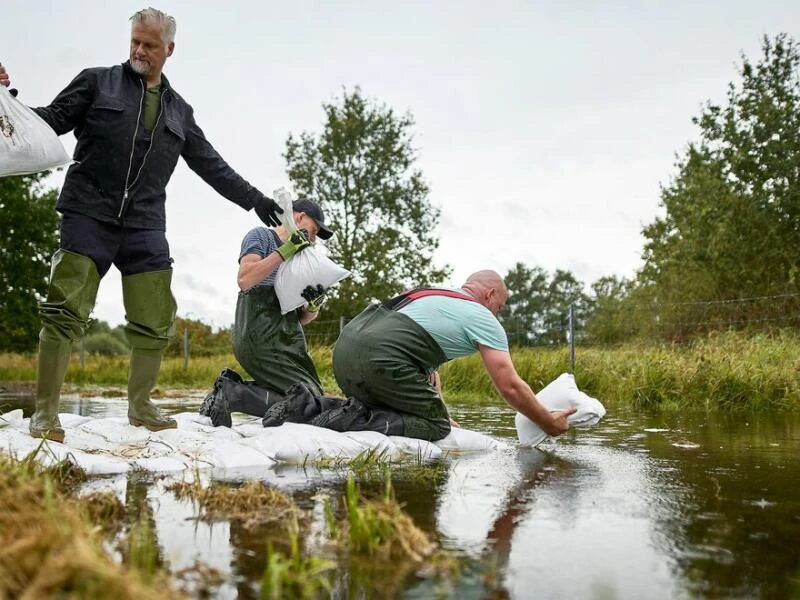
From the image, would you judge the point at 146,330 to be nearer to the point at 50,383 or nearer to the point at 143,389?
the point at 143,389

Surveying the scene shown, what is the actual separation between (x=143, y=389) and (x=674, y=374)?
232 inches

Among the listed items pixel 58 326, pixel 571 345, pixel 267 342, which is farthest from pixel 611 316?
pixel 58 326

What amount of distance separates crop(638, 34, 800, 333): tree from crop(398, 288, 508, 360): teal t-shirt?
18.2 meters

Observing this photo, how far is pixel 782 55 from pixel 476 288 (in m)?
21.0

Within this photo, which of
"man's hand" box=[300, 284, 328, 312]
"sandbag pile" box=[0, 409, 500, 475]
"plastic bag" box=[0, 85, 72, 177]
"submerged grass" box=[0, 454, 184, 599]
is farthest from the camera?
"man's hand" box=[300, 284, 328, 312]

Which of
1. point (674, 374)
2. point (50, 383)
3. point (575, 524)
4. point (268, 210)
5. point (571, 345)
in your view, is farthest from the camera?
point (571, 345)

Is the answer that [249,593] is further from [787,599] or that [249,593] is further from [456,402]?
[456,402]

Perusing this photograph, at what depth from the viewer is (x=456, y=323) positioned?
4312mm

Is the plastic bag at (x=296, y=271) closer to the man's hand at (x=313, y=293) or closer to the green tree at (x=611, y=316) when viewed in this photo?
the man's hand at (x=313, y=293)

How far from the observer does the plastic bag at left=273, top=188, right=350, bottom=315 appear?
4750 millimetres

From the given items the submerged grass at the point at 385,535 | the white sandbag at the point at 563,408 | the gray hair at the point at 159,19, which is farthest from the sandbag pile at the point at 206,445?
the gray hair at the point at 159,19

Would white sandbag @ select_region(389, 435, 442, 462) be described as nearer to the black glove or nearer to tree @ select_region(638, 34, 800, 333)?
the black glove

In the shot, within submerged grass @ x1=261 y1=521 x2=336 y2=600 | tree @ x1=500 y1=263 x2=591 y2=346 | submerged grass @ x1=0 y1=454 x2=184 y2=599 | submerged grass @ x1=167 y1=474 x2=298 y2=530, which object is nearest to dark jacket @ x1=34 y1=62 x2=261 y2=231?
submerged grass @ x1=167 y1=474 x2=298 y2=530

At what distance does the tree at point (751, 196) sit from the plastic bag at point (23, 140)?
19.8m
